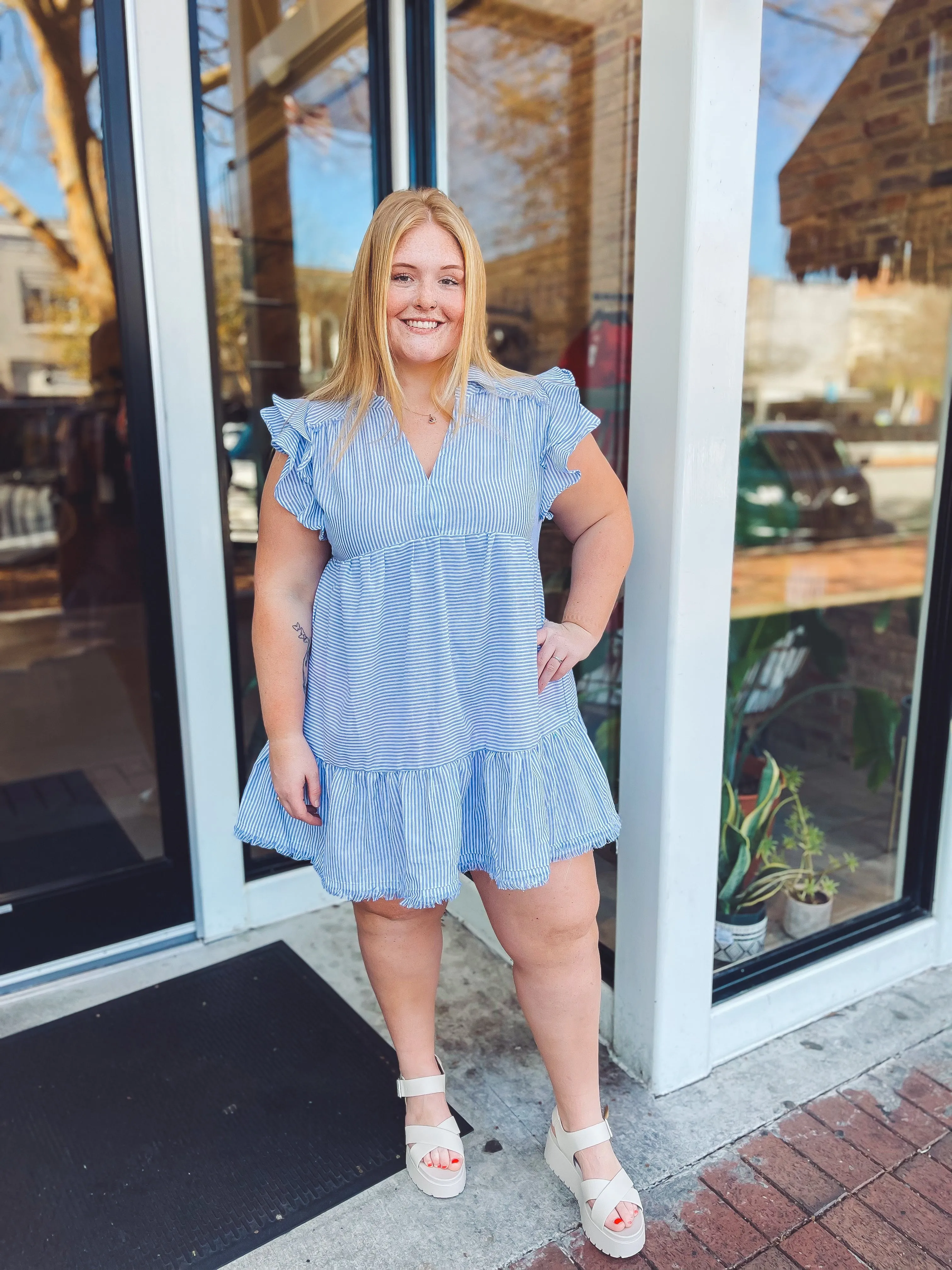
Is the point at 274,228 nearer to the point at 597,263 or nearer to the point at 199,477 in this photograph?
the point at 597,263

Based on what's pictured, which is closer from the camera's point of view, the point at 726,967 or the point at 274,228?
the point at 726,967

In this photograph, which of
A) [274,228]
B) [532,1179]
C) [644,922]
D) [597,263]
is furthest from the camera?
[274,228]

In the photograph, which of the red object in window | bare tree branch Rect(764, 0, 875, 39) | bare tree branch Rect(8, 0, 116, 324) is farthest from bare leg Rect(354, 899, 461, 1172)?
bare tree branch Rect(764, 0, 875, 39)

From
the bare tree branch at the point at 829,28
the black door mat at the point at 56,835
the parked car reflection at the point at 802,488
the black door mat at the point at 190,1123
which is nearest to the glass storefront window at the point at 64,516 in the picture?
the black door mat at the point at 56,835

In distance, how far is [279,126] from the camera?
321 centimetres

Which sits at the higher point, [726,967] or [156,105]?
[156,105]

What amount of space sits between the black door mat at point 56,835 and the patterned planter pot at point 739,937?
1438 mm

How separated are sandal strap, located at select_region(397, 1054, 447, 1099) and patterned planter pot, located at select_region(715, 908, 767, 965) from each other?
0.67 m

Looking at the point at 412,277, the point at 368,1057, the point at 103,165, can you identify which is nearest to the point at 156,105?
the point at 103,165

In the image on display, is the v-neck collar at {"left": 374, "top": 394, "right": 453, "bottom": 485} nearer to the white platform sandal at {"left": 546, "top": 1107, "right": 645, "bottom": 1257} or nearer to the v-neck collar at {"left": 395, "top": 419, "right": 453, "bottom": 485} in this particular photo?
the v-neck collar at {"left": 395, "top": 419, "right": 453, "bottom": 485}

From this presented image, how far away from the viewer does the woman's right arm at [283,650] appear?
1399mm

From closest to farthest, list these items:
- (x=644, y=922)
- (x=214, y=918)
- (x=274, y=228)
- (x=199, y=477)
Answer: (x=644, y=922) < (x=199, y=477) < (x=214, y=918) < (x=274, y=228)

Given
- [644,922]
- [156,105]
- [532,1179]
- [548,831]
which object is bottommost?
[532,1179]

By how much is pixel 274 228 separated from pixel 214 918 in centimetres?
255
